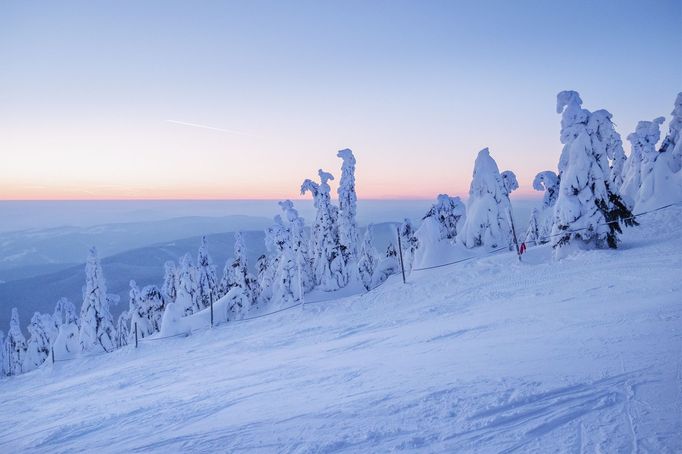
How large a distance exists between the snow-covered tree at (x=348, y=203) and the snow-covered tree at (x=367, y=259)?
4019 millimetres

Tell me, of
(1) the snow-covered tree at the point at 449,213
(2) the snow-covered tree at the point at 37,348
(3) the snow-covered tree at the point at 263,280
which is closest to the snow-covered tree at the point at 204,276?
(3) the snow-covered tree at the point at 263,280

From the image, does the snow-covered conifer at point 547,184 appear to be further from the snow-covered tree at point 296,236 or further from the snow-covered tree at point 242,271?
the snow-covered tree at point 242,271

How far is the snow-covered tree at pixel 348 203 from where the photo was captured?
35344 millimetres

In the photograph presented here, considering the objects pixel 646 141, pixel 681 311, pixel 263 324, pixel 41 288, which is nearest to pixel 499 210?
pixel 646 141

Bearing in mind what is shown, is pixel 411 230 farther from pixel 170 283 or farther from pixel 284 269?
pixel 170 283

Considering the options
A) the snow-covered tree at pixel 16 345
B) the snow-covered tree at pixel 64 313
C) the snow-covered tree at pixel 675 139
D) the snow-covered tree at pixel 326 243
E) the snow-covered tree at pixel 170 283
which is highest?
the snow-covered tree at pixel 675 139

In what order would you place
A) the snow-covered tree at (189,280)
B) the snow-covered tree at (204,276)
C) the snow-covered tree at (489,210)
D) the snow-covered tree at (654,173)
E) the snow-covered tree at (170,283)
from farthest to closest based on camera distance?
the snow-covered tree at (170,283) < the snow-covered tree at (204,276) < the snow-covered tree at (189,280) < the snow-covered tree at (489,210) < the snow-covered tree at (654,173)

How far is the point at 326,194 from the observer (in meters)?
33.8

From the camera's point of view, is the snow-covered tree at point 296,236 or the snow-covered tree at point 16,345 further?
the snow-covered tree at point 16,345

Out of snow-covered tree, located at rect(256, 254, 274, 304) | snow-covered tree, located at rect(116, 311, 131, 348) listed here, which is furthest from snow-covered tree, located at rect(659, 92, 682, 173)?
snow-covered tree, located at rect(116, 311, 131, 348)

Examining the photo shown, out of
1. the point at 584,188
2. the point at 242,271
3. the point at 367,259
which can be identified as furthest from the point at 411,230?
the point at 584,188

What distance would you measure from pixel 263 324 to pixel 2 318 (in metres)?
148

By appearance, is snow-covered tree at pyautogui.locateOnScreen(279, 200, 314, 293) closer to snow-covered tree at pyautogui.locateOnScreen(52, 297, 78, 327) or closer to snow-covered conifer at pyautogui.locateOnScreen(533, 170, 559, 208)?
snow-covered conifer at pyautogui.locateOnScreen(533, 170, 559, 208)

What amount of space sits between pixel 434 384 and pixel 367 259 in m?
39.3
